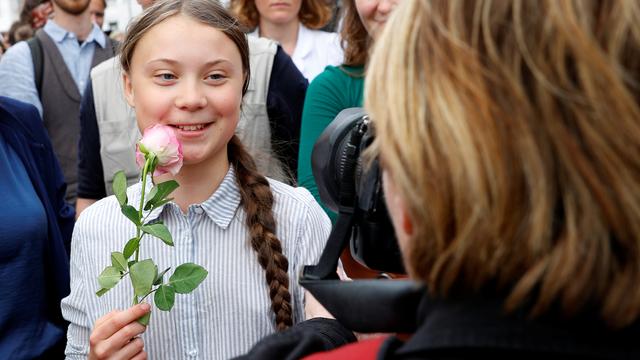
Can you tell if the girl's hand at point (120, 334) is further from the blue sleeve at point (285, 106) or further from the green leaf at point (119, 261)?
the blue sleeve at point (285, 106)

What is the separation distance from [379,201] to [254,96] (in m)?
1.70

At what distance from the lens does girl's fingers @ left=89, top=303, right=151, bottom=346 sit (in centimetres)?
162

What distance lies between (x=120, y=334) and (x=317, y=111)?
3.63ft

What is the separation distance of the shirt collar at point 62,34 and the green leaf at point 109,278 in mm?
2849

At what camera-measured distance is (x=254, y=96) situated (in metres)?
2.86

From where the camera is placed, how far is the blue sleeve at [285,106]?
2.88 metres

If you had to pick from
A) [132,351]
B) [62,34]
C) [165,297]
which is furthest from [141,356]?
[62,34]

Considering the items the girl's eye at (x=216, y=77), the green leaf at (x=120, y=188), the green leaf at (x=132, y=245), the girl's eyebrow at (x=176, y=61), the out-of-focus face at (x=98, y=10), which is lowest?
the out-of-focus face at (x=98, y=10)

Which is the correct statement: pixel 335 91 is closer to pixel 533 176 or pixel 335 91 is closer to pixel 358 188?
pixel 358 188

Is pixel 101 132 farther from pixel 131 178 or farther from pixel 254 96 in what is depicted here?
pixel 254 96

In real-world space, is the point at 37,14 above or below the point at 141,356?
below

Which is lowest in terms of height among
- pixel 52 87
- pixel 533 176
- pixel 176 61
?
pixel 52 87

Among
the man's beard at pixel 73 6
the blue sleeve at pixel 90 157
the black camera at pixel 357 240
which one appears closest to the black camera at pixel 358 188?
the black camera at pixel 357 240

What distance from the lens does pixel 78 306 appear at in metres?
1.89
